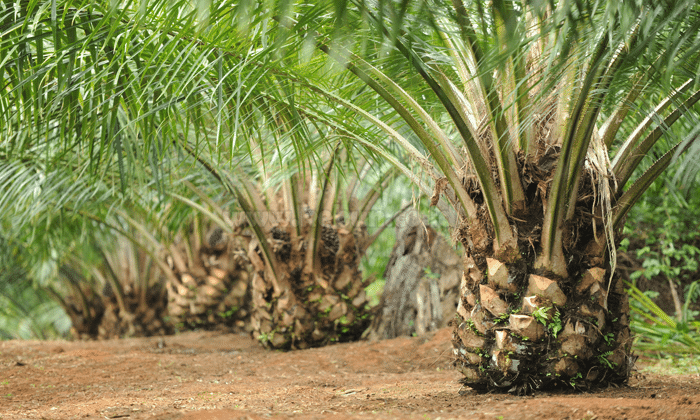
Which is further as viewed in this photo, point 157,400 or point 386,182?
point 386,182

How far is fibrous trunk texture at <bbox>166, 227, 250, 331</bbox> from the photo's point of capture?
5605 mm

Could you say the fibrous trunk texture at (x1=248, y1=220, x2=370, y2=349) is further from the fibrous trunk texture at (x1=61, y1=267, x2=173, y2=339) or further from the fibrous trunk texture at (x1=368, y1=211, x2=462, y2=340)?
the fibrous trunk texture at (x1=61, y1=267, x2=173, y2=339)

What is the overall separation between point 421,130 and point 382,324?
11.3ft

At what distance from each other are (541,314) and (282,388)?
131 centimetres

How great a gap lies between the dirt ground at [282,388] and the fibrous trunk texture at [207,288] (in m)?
0.82

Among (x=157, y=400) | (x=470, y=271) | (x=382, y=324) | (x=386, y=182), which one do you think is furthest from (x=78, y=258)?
(x=470, y=271)

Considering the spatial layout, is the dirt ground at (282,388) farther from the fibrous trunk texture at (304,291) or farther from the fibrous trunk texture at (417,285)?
the fibrous trunk texture at (417,285)

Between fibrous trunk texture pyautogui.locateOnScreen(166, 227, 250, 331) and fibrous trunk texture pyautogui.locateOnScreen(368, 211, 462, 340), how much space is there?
1487 mm

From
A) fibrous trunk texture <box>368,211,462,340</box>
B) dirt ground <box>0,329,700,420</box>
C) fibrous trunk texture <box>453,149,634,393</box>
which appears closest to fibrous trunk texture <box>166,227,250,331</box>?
dirt ground <box>0,329,700,420</box>

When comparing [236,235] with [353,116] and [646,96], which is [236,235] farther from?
[646,96]

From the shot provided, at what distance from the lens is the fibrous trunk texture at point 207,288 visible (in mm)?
5605

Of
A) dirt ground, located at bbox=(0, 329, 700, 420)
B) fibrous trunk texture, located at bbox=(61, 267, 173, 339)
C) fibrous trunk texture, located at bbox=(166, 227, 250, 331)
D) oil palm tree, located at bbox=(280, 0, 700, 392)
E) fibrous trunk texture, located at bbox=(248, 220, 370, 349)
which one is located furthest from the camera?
fibrous trunk texture, located at bbox=(61, 267, 173, 339)

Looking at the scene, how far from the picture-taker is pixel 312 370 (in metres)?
3.39

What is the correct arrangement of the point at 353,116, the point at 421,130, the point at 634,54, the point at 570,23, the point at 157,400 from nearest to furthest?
the point at 570,23 < the point at 634,54 < the point at 421,130 < the point at 157,400 < the point at 353,116
